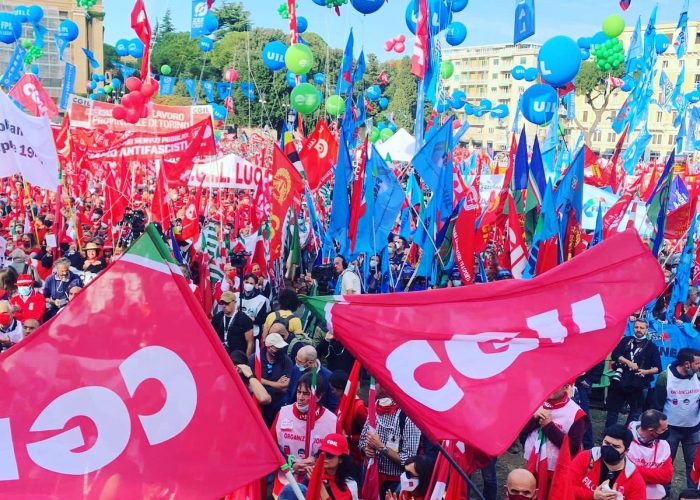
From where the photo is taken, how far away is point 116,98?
47.5 m

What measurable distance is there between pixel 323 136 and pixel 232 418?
10699 mm

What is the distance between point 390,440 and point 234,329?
2.77m

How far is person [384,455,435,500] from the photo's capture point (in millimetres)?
4418

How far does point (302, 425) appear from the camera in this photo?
16.7ft

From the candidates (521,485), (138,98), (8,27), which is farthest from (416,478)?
(8,27)

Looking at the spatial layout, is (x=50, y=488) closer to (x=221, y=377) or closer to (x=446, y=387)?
(x=221, y=377)

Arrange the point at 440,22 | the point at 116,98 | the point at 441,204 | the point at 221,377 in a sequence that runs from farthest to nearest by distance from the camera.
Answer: the point at 116,98, the point at 440,22, the point at 441,204, the point at 221,377

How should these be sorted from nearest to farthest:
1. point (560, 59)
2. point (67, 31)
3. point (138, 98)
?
point (560, 59), point (138, 98), point (67, 31)

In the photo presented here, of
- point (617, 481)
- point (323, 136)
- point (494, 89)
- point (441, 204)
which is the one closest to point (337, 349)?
point (441, 204)

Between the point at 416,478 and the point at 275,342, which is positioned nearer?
the point at 416,478

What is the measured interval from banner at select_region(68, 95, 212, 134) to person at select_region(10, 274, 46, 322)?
10.1 meters

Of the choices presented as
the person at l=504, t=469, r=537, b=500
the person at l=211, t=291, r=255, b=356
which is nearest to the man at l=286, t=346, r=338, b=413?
the person at l=504, t=469, r=537, b=500

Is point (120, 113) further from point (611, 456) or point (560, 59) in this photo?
point (611, 456)

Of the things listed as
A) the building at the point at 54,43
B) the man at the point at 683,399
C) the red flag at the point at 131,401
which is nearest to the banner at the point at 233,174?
the man at the point at 683,399
